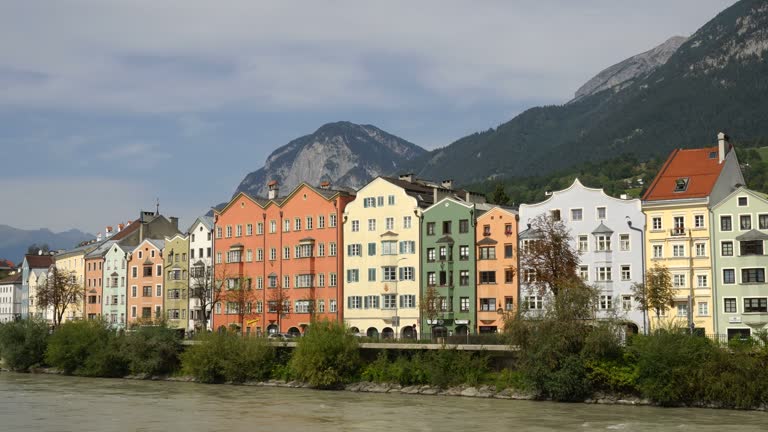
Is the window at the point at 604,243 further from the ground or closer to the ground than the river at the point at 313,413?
further from the ground

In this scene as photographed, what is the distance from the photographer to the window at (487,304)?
87.3 m

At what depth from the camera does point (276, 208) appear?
345 feet

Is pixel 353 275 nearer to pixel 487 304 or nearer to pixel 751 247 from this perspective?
pixel 487 304

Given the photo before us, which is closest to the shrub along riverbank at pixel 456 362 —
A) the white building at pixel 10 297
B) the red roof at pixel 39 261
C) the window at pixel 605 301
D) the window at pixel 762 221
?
the window at pixel 605 301

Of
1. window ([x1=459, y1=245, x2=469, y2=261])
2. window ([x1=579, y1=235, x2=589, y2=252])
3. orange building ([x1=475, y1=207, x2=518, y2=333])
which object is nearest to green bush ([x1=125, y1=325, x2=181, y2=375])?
window ([x1=459, y1=245, x2=469, y2=261])

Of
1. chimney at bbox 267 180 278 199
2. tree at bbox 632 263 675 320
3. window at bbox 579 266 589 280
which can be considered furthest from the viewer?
chimney at bbox 267 180 278 199

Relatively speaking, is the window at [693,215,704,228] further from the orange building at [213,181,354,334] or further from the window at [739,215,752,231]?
the orange building at [213,181,354,334]

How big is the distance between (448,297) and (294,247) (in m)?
20.8

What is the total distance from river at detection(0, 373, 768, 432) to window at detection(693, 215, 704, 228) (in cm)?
2503

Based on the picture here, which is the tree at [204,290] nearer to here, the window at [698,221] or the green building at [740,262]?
the window at [698,221]

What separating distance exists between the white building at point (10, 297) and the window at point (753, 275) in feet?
444

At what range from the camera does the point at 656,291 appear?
74.7m

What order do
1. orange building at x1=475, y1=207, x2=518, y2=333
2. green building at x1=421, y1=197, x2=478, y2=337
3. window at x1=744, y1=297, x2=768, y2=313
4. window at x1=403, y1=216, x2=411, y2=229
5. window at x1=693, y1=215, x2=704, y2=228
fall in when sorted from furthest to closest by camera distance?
window at x1=403, y1=216, x2=411, y2=229 < green building at x1=421, y1=197, x2=478, y2=337 < orange building at x1=475, y1=207, x2=518, y2=333 < window at x1=693, y1=215, x2=704, y2=228 < window at x1=744, y1=297, x2=768, y2=313

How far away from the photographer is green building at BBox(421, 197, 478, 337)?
88.6 m
